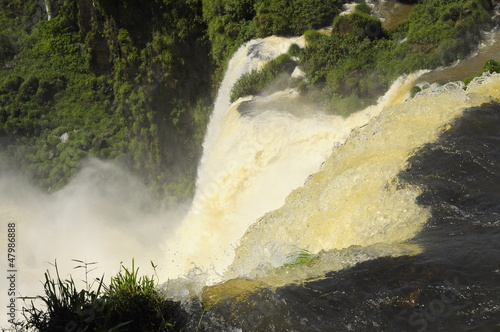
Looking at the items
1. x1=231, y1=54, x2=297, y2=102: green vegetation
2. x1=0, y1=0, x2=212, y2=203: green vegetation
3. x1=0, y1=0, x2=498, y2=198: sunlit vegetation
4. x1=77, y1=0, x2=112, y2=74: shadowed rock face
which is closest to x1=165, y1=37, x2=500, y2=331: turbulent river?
x1=0, y1=0, x2=498, y2=198: sunlit vegetation

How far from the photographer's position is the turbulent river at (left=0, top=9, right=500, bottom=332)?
15.1 feet

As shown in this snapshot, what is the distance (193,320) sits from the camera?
4.42 m

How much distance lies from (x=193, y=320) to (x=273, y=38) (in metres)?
15.8

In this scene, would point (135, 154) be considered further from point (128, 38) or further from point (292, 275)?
point (292, 275)

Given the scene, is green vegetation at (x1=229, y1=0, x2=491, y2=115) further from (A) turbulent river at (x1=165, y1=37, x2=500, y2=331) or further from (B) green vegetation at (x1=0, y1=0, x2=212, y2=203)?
(B) green vegetation at (x1=0, y1=0, x2=212, y2=203)

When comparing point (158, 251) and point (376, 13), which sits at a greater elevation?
point (376, 13)

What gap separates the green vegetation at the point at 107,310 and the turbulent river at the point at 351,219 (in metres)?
0.28

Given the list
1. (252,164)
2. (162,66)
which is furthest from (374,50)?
(162,66)

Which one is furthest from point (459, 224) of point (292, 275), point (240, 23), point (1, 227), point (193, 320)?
point (1, 227)

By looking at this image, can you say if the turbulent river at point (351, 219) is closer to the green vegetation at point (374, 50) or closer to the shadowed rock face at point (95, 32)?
the green vegetation at point (374, 50)

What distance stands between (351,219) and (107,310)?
3.93 metres

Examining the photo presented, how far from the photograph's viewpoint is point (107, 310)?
13.5 feet

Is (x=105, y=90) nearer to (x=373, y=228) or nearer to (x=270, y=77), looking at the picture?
(x=270, y=77)

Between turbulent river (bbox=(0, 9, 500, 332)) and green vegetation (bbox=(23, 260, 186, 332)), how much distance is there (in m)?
0.28
